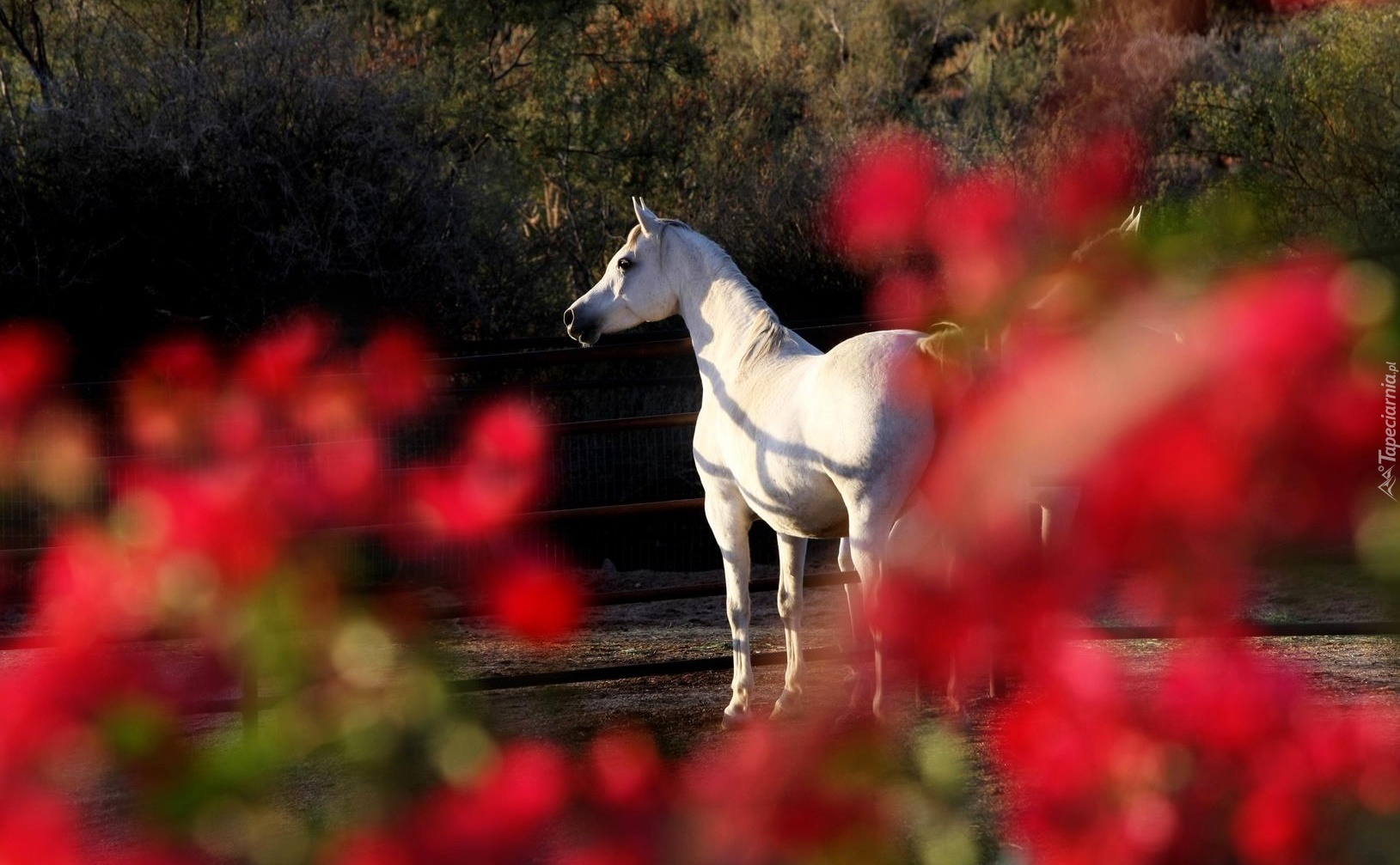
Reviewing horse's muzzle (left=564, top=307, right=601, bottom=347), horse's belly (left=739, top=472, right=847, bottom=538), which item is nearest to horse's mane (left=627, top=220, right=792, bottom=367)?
horse's muzzle (left=564, top=307, right=601, bottom=347)

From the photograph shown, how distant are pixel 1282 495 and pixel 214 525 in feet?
2.31

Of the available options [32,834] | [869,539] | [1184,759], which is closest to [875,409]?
[869,539]

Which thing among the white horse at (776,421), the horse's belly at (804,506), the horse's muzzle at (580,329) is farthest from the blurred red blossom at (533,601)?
the horse's muzzle at (580,329)

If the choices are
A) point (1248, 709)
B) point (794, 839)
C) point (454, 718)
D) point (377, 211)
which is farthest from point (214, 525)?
point (377, 211)

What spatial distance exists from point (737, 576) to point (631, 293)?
0.96 meters

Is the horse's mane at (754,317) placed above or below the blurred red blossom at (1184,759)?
above

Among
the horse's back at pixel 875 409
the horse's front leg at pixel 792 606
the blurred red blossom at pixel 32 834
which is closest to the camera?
the blurred red blossom at pixel 32 834

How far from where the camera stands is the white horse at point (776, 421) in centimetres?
416

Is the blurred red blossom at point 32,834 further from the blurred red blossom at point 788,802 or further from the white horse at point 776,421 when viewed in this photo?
the white horse at point 776,421

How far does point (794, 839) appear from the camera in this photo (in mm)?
976

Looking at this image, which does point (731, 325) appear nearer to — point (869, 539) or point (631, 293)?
point (631, 293)

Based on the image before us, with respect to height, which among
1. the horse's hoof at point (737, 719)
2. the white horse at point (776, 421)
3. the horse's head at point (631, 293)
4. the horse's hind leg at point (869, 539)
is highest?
the horse's head at point (631, 293)

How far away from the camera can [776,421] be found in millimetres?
4465

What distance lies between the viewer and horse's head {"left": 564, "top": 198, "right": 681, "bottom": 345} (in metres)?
4.96
